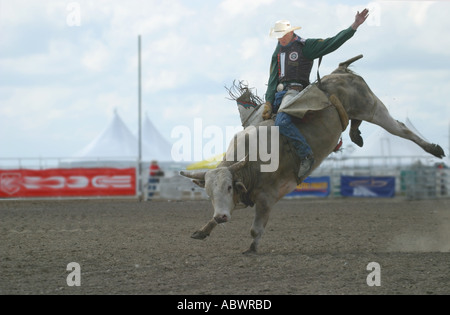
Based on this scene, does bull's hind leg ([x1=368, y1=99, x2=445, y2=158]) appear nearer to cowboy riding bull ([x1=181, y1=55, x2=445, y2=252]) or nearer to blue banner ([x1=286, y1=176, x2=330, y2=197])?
cowboy riding bull ([x1=181, y1=55, x2=445, y2=252])

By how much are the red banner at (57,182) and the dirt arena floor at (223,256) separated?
7.18 meters

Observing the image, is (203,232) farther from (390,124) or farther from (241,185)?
(390,124)

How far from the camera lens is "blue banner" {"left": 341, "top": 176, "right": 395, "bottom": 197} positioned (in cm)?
1978

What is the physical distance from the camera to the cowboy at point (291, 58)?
21.4 ft

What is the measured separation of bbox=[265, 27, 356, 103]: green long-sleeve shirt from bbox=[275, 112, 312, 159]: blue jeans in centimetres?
57

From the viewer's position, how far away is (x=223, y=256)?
240 inches

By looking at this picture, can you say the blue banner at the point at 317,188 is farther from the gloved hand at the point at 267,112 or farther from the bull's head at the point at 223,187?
the bull's head at the point at 223,187

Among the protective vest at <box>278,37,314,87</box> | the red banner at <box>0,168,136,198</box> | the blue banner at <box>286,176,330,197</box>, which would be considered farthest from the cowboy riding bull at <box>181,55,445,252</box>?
the blue banner at <box>286,176,330,197</box>

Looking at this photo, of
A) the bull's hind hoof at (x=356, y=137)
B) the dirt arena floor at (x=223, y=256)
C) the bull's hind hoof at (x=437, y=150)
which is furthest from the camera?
the bull's hind hoof at (x=356, y=137)

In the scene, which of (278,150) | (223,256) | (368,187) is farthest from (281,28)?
(368,187)

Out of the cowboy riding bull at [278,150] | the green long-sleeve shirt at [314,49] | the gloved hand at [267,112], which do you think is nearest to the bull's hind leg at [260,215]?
the cowboy riding bull at [278,150]

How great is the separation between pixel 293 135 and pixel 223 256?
142cm

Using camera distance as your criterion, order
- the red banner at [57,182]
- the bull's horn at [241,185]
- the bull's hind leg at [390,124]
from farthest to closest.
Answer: the red banner at [57,182] < the bull's hind leg at [390,124] < the bull's horn at [241,185]
